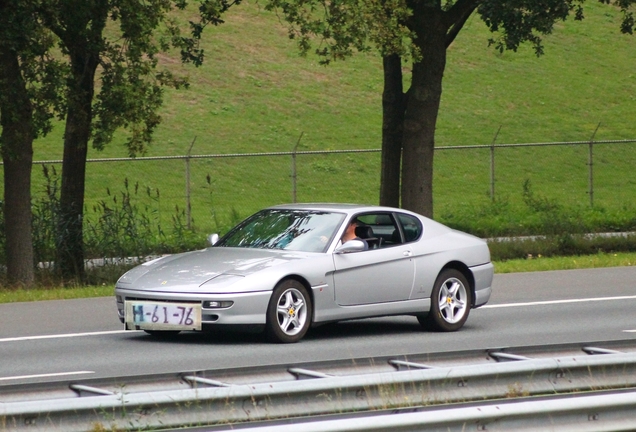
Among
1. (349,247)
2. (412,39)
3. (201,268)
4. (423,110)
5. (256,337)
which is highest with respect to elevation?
(412,39)

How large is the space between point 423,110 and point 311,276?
1206cm

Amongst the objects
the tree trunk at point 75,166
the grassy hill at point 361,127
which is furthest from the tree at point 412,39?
the grassy hill at point 361,127

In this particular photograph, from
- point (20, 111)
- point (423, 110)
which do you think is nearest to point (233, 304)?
point (20, 111)

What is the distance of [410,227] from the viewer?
39.9 ft

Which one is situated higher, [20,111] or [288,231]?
[20,111]

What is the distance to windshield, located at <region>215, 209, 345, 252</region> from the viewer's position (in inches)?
446

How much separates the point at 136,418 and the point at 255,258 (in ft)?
16.1

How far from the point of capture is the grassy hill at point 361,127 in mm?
35219

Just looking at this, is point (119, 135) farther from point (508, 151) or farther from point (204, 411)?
point (204, 411)

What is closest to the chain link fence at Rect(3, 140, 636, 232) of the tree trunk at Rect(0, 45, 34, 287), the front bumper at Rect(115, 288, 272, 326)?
the tree trunk at Rect(0, 45, 34, 287)

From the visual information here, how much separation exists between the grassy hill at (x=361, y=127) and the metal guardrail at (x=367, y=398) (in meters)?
22.2

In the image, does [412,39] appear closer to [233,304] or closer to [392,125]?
[392,125]

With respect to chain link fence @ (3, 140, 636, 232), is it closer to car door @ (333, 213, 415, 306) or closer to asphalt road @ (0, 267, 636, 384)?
asphalt road @ (0, 267, 636, 384)

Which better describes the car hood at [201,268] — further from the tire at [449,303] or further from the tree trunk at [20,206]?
the tree trunk at [20,206]
